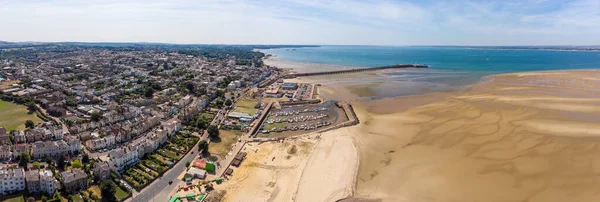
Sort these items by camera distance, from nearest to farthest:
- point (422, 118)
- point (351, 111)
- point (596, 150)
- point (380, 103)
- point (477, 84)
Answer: point (596, 150), point (422, 118), point (351, 111), point (380, 103), point (477, 84)

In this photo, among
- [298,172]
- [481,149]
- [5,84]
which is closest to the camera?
[298,172]

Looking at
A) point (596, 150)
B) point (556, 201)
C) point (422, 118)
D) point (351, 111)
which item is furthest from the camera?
point (351, 111)

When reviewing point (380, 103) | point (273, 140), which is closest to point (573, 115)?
point (380, 103)

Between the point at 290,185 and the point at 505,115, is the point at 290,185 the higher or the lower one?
the lower one

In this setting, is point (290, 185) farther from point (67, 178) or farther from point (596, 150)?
point (596, 150)

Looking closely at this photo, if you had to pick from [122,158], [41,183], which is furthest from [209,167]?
[41,183]

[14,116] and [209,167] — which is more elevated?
[14,116]

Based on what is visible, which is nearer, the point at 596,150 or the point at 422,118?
the point at 596,150

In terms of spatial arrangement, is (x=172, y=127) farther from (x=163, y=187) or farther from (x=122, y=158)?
(x=163, y=187)
